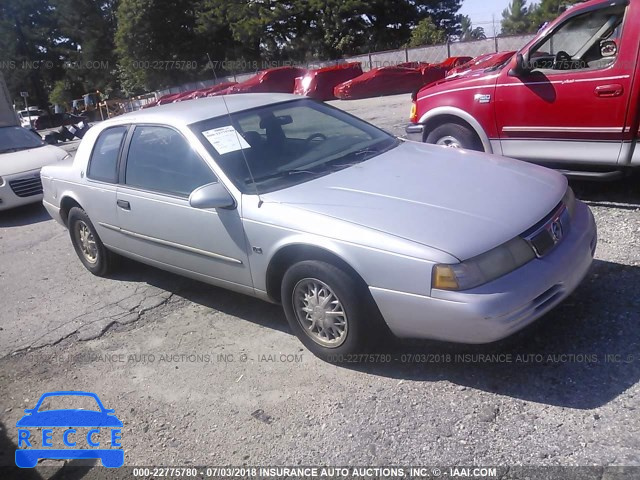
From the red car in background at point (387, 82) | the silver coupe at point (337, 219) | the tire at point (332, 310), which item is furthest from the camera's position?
the red car in background at point (387, 82)

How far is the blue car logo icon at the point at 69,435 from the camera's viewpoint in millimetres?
3123

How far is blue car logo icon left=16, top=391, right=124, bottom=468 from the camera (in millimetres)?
3123

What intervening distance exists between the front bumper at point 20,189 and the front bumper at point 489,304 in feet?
24.5

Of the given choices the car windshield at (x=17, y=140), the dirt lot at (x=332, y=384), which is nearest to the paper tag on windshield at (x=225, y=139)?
the dirt lot at (x=332, y=384)

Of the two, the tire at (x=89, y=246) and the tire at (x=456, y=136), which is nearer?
the tire at (x=89, y=246)

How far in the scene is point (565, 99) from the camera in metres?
5.21

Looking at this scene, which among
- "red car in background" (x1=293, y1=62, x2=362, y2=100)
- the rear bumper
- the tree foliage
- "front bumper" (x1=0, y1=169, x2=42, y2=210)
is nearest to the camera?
the rear bumper

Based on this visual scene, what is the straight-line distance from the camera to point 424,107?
6500 mm

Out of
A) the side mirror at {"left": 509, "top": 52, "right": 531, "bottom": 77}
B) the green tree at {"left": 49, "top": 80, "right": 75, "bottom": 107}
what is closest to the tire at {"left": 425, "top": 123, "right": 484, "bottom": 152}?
→ the side mirror at {"left": 509, "top": 52, "right": 531, "bottom": 77}

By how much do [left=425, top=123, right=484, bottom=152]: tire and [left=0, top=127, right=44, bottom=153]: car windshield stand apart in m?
7.19

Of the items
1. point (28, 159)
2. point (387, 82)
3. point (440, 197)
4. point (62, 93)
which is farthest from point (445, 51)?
point (62, 93)

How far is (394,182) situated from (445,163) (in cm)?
56

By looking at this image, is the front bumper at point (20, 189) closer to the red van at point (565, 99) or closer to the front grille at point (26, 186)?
the front grille at point (26, 186)

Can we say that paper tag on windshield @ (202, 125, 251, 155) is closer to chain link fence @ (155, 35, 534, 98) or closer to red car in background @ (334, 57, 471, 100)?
red car in background @ (334, 57, 471, 100)
